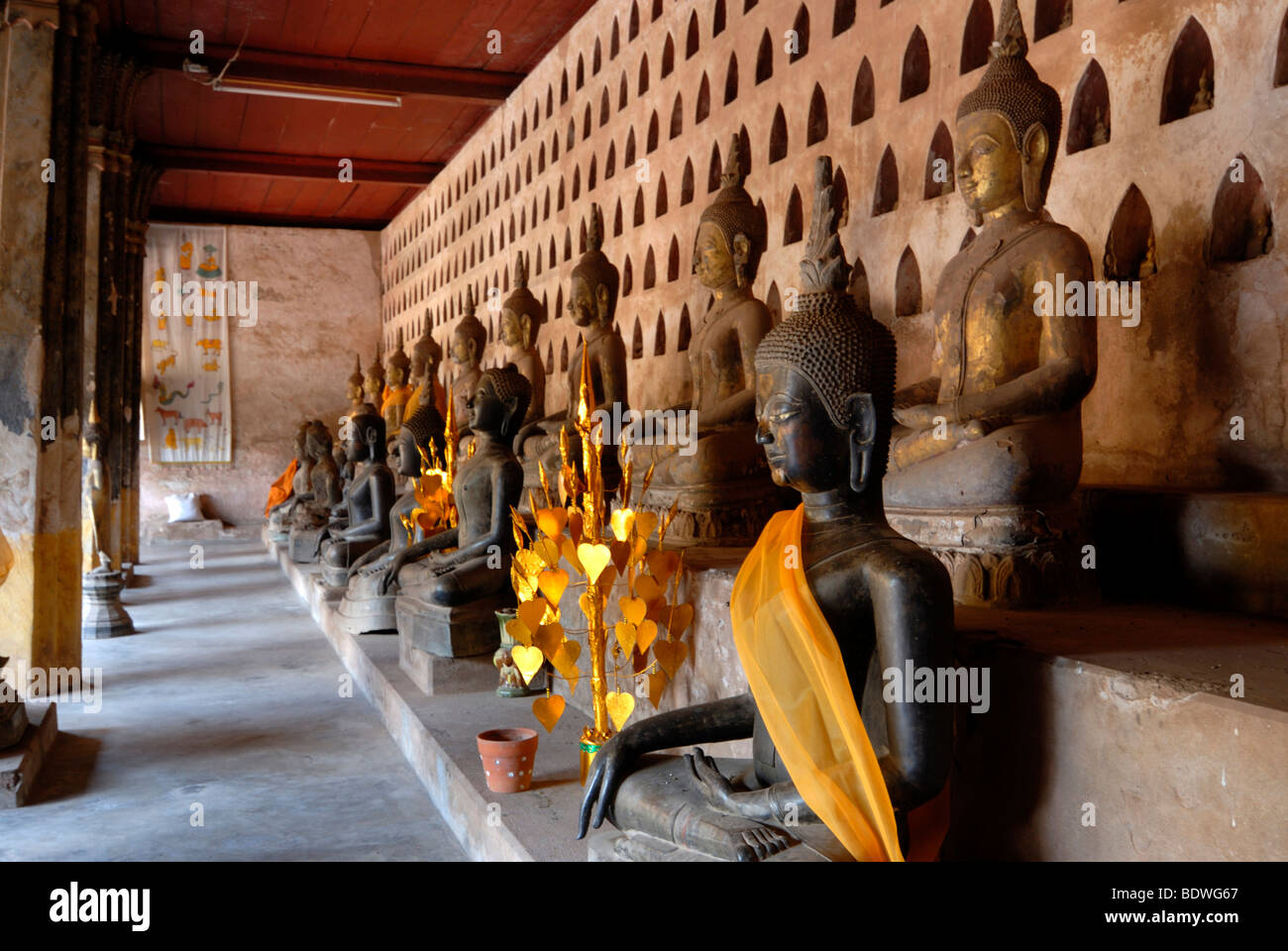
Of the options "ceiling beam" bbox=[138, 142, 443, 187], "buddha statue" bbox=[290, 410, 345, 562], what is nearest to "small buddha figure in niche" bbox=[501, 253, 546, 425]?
"buddha statue" bbox=[290, 410, 345, 562]

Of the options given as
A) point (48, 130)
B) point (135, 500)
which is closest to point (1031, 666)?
point (48, 130)

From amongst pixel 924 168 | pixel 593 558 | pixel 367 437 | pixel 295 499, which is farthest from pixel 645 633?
pixel 295 499

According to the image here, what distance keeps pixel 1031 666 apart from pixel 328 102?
10183mm

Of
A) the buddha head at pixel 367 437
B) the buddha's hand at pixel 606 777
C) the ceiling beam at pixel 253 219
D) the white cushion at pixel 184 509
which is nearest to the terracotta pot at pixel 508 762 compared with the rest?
the buddha's hand at pixel 606 777

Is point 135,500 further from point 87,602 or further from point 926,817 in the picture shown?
point 926,817

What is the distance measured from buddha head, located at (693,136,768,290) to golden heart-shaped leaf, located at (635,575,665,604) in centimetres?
206

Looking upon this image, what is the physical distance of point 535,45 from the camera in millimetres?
9320

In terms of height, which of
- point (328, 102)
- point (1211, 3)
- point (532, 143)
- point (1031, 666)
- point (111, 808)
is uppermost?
point (328, 102)

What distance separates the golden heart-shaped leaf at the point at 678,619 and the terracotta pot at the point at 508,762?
511 mm

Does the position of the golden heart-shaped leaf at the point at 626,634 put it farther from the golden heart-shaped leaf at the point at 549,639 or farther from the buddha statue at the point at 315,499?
the buddha statue at the point at 315,499

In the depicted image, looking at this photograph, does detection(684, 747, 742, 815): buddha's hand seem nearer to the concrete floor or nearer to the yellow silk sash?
the yellow silk sash

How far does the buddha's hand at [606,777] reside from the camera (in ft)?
7.20

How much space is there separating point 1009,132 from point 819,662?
2015 mm

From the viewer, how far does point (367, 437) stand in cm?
764
